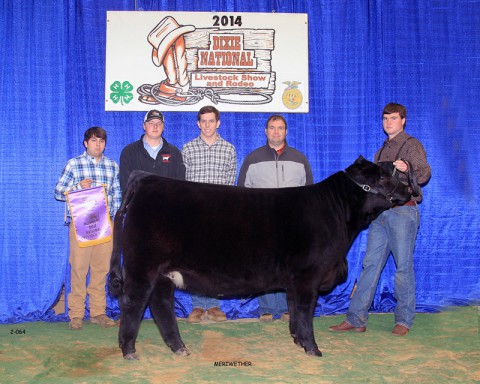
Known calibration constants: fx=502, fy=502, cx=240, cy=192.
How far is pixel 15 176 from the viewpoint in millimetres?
5574

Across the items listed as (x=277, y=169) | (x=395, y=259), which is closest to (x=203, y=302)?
(x=277, y=169)

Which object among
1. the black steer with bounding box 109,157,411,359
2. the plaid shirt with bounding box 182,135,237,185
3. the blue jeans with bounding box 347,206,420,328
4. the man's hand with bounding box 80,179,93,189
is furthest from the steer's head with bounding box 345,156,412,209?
the man's hand with bounding box 80,179,93,189

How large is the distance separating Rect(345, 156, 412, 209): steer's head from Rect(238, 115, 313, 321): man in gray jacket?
910 mm

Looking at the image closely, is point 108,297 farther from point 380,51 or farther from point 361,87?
point 380,51

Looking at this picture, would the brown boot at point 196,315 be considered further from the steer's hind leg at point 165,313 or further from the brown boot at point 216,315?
the steer's hind leg at point 165,313

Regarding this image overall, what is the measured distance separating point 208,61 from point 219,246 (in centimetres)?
263

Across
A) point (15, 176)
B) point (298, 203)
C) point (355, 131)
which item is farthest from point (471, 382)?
point (15, 176)

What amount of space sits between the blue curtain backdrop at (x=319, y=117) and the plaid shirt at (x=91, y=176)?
0.51 meters

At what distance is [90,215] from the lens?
16.3 ft

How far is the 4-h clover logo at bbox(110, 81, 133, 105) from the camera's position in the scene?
18.3ft

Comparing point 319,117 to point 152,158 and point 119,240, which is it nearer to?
point 152,158

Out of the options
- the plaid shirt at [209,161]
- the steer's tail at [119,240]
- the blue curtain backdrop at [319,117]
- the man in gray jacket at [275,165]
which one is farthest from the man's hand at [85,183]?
the man in gray jacket at [275,165]

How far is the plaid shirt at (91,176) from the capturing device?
16.6ft

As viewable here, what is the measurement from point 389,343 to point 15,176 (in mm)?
4267
